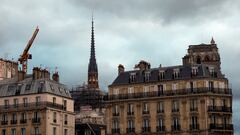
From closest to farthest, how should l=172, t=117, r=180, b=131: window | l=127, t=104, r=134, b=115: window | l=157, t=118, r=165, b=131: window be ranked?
l=172, t=117, r=180, b=131: window → l=157, t=118, r=165, b=131: window → l=127, t=104, r=134, b=115: window

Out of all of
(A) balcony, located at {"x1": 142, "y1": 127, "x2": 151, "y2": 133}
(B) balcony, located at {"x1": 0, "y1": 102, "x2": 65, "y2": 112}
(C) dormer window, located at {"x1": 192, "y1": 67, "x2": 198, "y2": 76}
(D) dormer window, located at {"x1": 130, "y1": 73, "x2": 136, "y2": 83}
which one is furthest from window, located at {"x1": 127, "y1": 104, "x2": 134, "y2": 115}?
(B) balcony, located at {"x1": 0, "y1": 102, "x2": 65, "y2": 112}

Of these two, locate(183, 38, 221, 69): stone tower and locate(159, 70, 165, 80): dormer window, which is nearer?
locate(159, 70, 165, 80): dormer window

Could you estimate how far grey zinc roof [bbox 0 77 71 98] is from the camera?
98.0 m

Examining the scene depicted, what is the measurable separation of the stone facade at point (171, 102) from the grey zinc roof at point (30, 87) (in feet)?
33.5

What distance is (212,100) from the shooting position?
89.6 metres

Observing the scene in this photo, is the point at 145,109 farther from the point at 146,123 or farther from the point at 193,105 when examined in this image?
the point at 193,105

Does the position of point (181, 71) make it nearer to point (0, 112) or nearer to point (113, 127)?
point (113, 127)

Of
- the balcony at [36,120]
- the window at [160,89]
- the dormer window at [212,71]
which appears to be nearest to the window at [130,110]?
the window at [160,89]

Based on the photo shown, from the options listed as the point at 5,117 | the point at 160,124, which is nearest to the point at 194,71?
the point at 160,124

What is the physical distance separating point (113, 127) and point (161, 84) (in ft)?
33.0

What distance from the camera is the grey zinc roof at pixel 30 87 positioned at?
322ft

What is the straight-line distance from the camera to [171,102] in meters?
90.8

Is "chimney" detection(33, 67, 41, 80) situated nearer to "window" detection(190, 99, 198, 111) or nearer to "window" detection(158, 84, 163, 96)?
"window" detection(158, 84, 163, 96)

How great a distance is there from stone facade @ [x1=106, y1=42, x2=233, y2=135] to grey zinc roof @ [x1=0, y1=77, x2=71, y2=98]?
1021 cm
